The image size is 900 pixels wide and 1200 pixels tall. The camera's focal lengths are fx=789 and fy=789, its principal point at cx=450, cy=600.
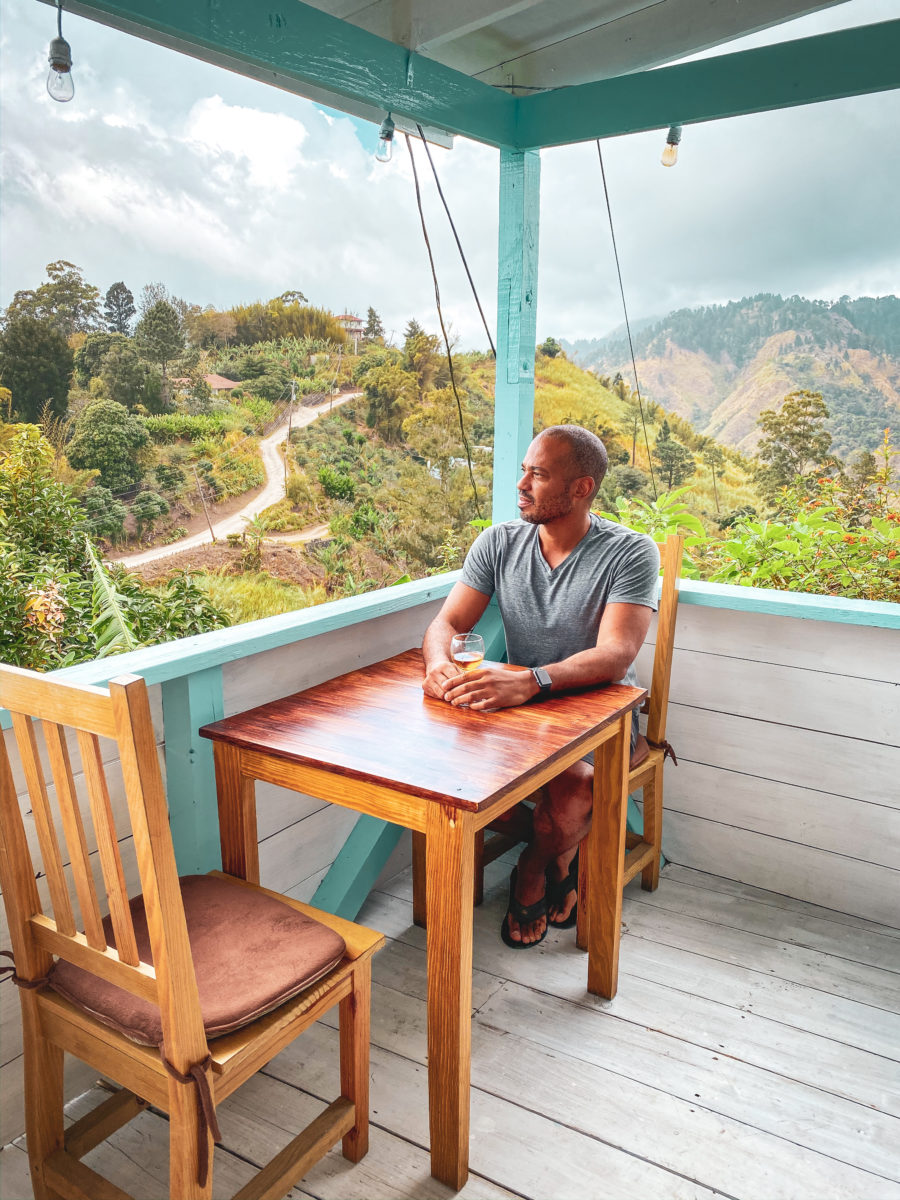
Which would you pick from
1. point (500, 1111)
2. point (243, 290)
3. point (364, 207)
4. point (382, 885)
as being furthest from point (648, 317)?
point (500, 1111)

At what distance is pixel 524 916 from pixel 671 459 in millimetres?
4512

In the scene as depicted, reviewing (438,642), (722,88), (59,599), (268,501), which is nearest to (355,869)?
(438,642)

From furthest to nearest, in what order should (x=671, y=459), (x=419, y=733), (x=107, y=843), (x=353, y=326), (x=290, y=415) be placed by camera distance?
(x=353, y=326), (x=290, y=415), (x=671, y=459), (x=419, y=733), (x=107, y=843)

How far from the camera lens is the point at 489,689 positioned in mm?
1686

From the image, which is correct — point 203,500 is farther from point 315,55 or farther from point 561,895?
point 561,895

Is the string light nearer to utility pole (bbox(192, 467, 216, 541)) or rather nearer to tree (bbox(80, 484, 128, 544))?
tree (bbox(80, 484, 128, 544))

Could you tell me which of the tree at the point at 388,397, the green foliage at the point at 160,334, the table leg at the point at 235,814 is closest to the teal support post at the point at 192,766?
the table leg at the point at 235,814

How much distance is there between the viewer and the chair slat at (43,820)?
1080mm

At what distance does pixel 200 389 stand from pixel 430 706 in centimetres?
464

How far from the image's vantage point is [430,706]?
170 centimetres

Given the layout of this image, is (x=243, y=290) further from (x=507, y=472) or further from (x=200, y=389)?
(x=507, y=472)

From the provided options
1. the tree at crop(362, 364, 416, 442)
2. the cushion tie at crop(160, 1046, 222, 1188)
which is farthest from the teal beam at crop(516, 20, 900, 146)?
the tree at crop(362, 364, 416, 442)

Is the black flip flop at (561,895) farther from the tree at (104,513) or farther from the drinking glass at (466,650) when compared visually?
the tree at (104,513)

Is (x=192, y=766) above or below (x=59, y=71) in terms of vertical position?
below
